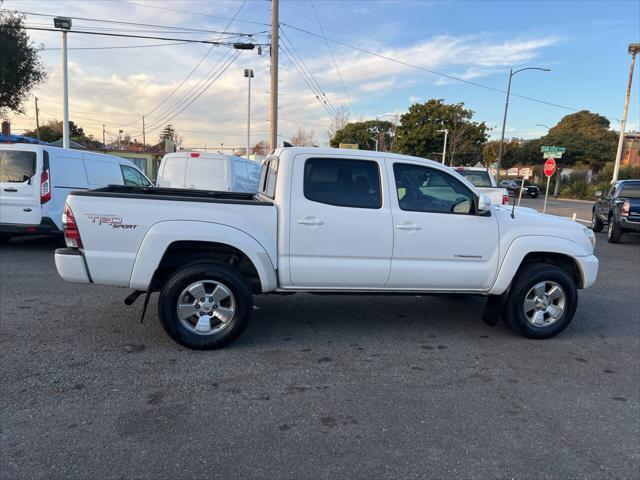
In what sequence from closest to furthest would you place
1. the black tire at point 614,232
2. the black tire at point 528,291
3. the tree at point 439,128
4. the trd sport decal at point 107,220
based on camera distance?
the trd sport decal at point 107,220, the black tire at point 528,291, the black tire at point 614,232, the tree at point 439,128

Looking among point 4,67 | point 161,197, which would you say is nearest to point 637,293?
point 161,197

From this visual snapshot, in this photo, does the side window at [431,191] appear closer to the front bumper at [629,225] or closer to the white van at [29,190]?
the white van at [29,190]

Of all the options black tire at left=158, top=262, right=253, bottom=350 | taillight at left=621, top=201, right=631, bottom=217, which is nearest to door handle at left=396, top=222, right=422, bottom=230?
black tire at left=158, top=262, right=253, bottom=350

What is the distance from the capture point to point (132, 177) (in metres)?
11.1

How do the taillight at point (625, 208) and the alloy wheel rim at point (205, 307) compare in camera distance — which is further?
the taillight at point (625, 208)

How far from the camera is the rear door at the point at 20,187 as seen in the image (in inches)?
334

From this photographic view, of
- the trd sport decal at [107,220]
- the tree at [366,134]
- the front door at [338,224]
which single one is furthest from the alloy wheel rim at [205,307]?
the tree at [366,134]

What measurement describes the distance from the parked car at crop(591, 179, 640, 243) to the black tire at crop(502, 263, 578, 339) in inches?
390

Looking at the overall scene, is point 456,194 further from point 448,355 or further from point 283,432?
point 283,432

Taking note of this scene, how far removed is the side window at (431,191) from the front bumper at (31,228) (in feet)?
22.6

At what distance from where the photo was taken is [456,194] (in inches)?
192

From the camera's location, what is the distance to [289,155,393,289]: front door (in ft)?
14.9

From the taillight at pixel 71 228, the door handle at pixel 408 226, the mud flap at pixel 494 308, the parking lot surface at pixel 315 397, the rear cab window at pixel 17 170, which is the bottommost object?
the parking lot surface at pixel 315 397

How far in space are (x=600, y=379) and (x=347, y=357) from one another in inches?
88.6
